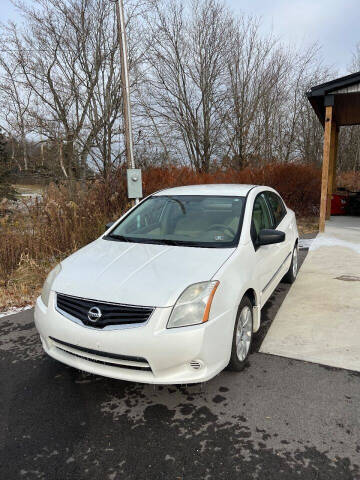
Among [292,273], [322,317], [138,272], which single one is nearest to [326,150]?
[292,273]

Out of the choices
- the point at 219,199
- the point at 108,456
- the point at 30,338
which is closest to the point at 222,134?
the point at 219,199

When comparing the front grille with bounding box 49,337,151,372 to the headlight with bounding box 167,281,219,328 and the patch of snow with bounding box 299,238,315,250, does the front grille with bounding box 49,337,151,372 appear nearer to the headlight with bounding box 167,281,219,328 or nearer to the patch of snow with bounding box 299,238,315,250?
the headlight with bounding box 167,281,219,328

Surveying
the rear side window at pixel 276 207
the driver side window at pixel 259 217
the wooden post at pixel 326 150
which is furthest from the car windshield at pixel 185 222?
the wooden post at pixel 326 150

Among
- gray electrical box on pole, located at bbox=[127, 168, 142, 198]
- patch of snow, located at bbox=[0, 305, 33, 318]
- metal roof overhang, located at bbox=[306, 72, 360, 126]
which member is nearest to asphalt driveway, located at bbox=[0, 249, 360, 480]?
patch of snow, located at bbox=[0, 305, 33, 318]

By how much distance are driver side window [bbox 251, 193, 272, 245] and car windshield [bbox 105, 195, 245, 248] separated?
165 millimetres

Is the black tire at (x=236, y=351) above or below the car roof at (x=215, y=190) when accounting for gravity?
below

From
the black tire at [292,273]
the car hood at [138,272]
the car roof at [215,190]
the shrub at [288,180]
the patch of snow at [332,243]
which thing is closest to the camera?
the car hood at [138,272]

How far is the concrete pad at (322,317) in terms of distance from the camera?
10.6 ft

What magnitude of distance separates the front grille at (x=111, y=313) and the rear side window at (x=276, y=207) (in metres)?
2.57

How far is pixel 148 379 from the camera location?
2338 millimetres

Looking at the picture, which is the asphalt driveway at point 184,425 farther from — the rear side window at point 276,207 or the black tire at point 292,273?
the black tire at point 292,273

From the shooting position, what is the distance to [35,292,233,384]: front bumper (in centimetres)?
228

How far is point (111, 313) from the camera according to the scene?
2396mm

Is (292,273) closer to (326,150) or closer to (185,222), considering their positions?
(185,222)
